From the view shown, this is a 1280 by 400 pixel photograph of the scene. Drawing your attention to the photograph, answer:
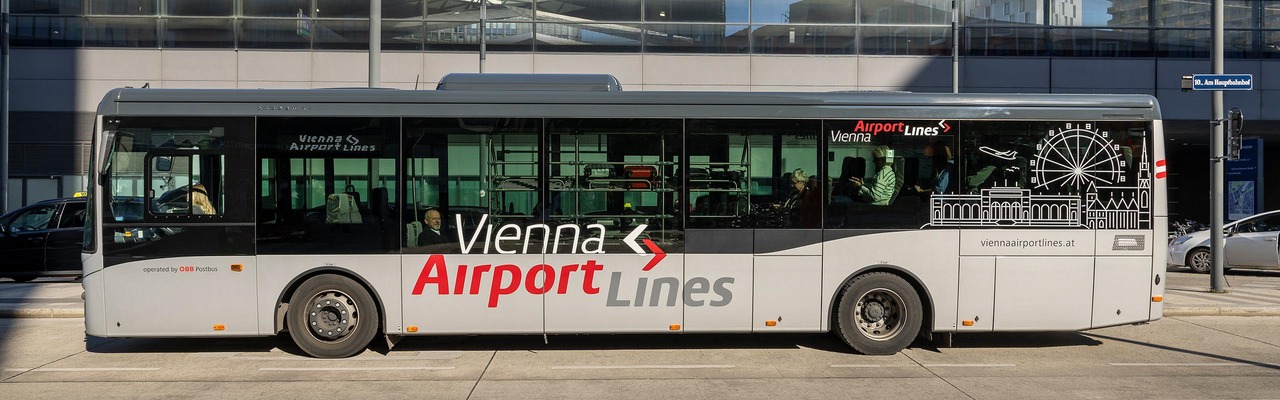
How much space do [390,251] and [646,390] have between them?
2961 mm

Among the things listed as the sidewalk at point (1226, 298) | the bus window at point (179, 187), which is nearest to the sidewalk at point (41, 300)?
the bus window at point (179, 187)

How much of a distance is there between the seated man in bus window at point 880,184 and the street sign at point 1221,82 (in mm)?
7712

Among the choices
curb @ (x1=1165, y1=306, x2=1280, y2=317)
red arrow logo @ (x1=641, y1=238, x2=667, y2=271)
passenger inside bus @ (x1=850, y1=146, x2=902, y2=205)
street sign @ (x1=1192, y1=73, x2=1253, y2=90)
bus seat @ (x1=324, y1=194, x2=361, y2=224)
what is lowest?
curb @ (x1=1165, y1=306, x2=1280, y2=317)

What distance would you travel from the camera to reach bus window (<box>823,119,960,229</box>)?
8.68m

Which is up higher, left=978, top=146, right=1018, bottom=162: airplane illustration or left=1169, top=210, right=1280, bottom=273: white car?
left=978, top=146, right=1018, bottom=162: airplane illustration

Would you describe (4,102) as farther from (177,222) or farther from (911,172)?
(911,172)

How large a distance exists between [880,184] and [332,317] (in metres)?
5.51

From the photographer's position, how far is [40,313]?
11391 mm

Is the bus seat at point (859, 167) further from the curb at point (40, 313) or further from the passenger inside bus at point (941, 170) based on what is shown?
the curb at point (40, 313)

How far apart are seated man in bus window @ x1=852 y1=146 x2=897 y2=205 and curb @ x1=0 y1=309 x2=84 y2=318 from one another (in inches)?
391

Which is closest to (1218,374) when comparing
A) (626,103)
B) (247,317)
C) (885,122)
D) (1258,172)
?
(885,122)

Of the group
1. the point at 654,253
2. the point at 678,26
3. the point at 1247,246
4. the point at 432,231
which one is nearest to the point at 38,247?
the point at 432,231

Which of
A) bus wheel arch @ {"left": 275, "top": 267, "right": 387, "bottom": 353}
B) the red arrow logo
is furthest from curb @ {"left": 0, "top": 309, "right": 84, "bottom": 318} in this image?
the red arrow logo

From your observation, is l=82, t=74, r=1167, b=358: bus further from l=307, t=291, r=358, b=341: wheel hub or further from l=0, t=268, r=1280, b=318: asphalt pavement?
l=0, t=268, r=1280, b=318: asphalt pavement
